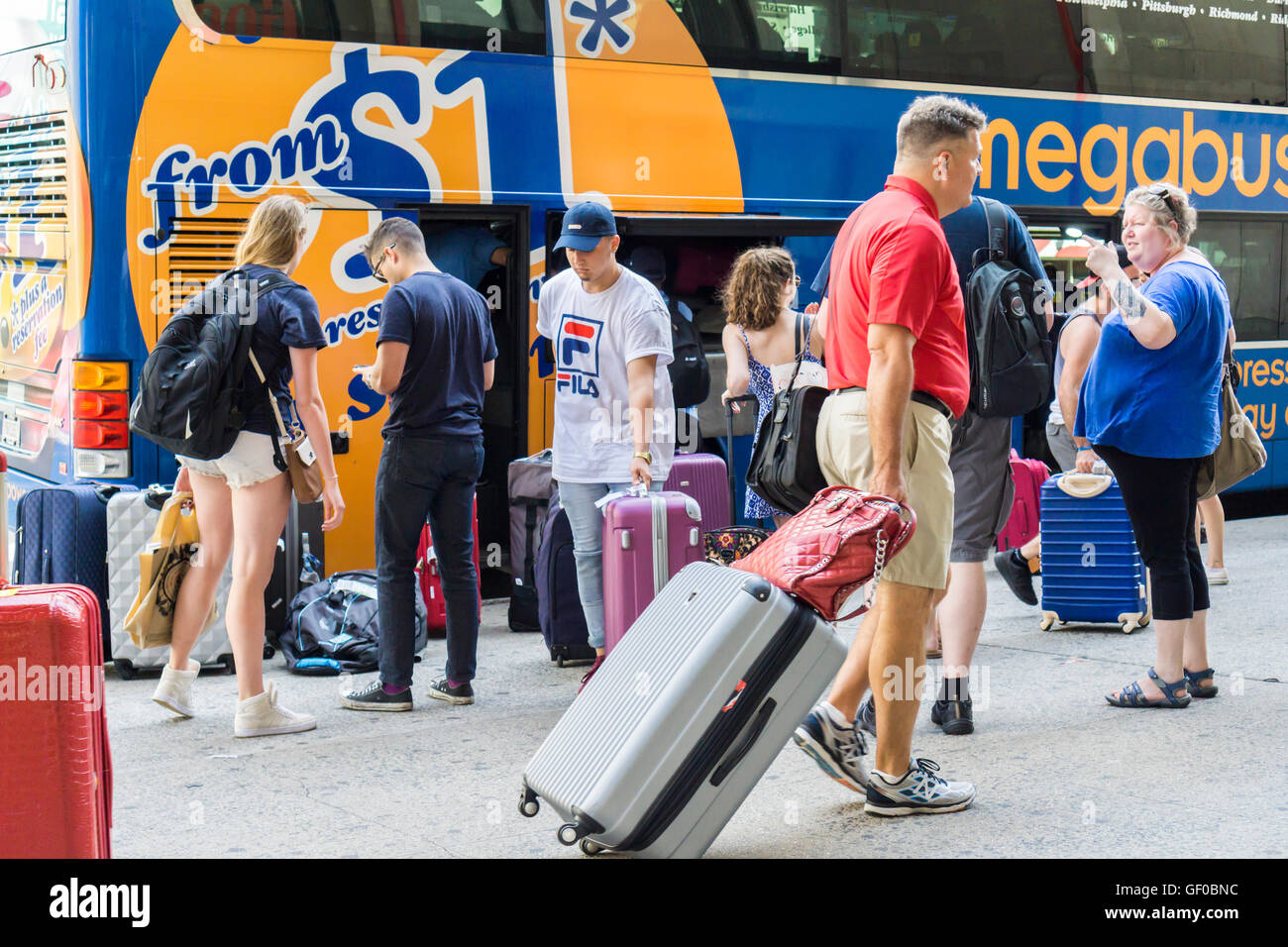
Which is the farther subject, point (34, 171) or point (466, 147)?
point (466, 147)

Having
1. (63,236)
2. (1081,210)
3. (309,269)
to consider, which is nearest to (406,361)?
(309,269)

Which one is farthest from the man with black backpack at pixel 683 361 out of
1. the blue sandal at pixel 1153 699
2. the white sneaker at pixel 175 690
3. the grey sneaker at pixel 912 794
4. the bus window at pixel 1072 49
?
the grey sneaker at pixel 912 794

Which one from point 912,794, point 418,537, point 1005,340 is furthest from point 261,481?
point 1005,340

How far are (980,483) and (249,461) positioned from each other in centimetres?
259

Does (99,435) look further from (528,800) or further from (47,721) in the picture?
(47,721)

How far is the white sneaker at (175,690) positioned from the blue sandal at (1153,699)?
3461mm

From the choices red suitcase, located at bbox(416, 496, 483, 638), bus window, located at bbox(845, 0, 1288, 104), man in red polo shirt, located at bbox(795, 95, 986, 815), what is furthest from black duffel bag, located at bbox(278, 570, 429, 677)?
bus window, located at bbox(845, 0, 1288, 104)

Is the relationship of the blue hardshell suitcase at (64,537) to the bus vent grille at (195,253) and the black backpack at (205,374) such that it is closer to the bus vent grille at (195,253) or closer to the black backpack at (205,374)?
the bus vent grille at (195,253)

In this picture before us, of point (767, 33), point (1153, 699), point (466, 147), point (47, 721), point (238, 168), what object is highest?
point (767, 33)

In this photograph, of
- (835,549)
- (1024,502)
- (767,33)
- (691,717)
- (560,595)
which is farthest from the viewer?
(1024,502)

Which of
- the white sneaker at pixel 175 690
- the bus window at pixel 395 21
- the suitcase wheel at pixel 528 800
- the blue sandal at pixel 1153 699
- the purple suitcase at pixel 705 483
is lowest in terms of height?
the blue sandal at pixel 1153 699

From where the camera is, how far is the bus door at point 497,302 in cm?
755

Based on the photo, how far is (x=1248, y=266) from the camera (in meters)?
10.8

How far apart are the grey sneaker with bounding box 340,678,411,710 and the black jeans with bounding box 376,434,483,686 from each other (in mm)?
45
